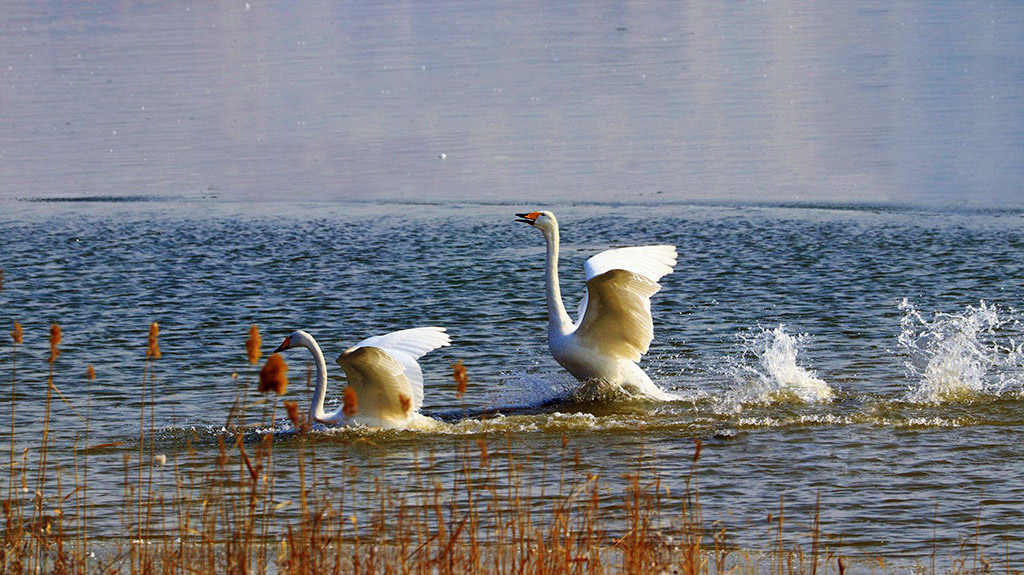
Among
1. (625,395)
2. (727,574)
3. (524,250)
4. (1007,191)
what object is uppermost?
(1007,191)

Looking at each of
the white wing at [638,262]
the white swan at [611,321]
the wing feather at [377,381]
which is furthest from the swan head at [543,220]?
the wing feather at [377,381]

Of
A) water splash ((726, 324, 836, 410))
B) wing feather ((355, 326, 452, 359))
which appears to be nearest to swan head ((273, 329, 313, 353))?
wing feather ((355, 326, 452, 359))

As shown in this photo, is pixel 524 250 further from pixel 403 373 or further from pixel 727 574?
pixel 727 574

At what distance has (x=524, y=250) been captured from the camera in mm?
15133

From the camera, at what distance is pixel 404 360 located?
9016 mm

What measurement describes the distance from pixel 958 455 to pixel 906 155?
12048 millimetres

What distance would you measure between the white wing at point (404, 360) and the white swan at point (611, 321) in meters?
1.12

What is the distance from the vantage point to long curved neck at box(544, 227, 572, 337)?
10375 mm

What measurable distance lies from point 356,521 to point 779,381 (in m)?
4.60

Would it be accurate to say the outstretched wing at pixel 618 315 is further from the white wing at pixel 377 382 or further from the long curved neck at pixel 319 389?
the long curved neck at pixel 319 389

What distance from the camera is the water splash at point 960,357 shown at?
32.5ft

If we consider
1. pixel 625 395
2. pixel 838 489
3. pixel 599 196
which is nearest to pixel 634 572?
pixel 838 489

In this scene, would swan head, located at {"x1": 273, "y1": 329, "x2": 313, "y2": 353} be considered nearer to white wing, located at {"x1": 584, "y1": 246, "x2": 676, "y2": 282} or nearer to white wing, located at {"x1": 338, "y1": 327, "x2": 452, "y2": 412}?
white wing, located at {"x1": 338, "y1": 327, "x2": 452, "y2": 412}

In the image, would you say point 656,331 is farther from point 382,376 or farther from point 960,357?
point 382,376
